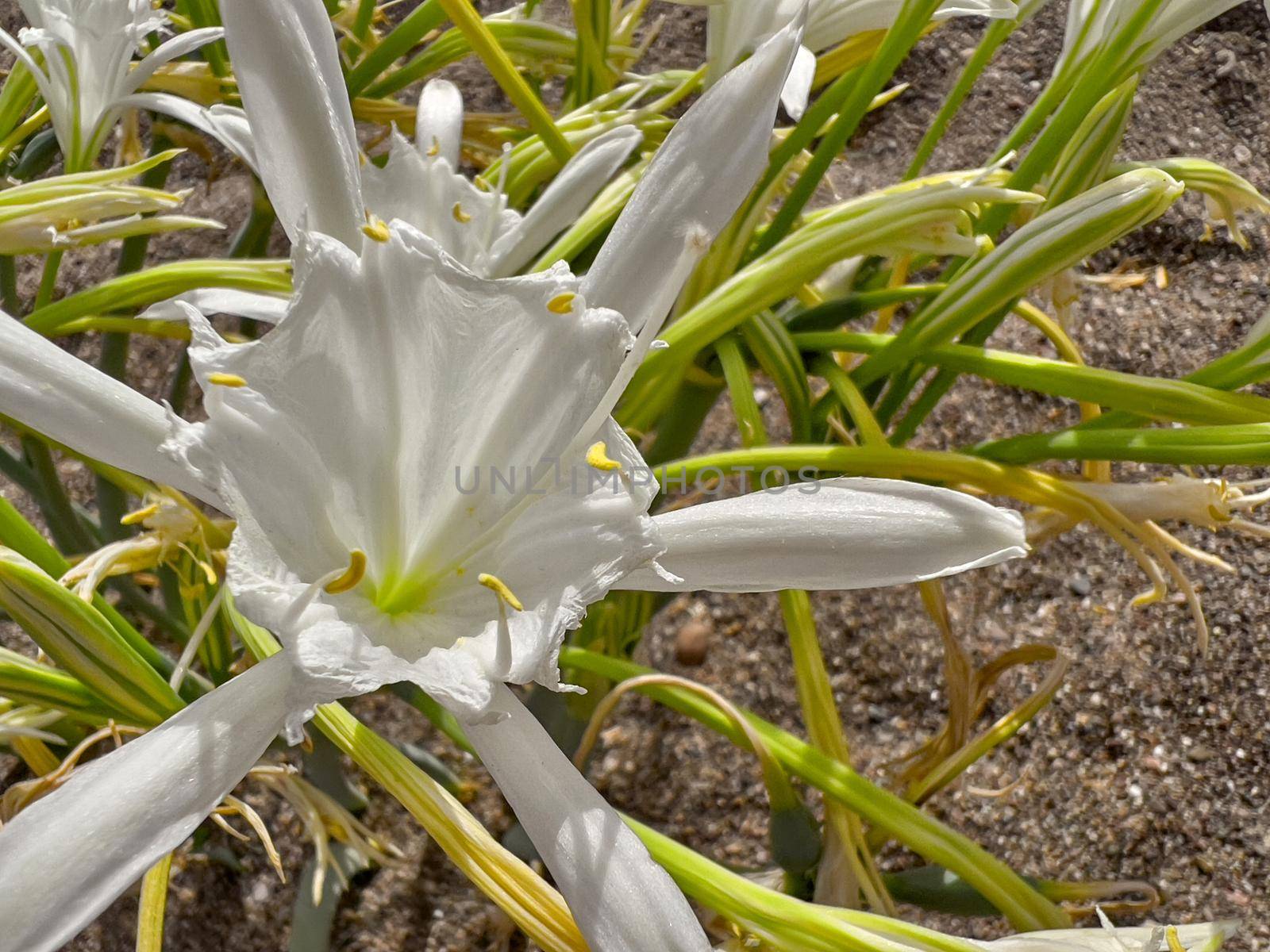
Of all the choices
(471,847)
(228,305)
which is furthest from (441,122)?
(471,847)

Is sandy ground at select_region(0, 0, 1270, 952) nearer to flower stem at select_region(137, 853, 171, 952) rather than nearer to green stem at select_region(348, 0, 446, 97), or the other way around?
flower stem at select_region(137, 853, 171, 952)

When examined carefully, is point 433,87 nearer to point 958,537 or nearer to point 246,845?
point 958,537

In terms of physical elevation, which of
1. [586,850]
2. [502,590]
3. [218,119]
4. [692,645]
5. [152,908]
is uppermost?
[218,119]

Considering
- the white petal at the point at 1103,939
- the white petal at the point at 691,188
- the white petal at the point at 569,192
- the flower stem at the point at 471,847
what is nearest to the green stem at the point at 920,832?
the white petal at the point at 1103,939

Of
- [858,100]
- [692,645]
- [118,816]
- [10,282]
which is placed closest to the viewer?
[118,816]

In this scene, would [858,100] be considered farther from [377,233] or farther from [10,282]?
[10,282]

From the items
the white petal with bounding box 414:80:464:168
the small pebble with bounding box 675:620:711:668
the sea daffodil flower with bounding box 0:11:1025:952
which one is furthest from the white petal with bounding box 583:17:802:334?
the small pebble with bounding box 675:620:711:668

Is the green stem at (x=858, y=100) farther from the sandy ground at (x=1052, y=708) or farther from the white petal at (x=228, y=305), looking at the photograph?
the sandy ground at (x=1052, y=708)
